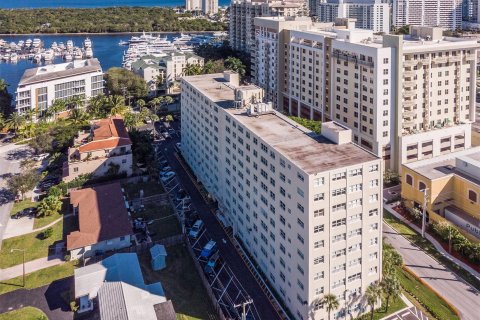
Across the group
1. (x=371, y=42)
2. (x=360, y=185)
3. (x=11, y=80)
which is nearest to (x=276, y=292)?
(x=360, y=185)

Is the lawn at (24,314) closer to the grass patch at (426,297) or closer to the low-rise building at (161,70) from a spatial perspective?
the grass patch at (426,297)

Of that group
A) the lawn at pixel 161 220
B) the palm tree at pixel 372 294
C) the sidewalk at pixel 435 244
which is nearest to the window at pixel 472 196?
the sidewalk at pixel 435 244

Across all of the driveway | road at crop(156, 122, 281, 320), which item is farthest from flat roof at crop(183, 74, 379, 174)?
the driveway

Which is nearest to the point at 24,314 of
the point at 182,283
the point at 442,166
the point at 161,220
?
the point at 182,283

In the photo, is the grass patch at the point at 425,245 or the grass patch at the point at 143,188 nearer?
the grass patch at the point at 425,245

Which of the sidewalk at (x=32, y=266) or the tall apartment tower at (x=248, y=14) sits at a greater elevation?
the tall apartment tower at (x=248, y=14)

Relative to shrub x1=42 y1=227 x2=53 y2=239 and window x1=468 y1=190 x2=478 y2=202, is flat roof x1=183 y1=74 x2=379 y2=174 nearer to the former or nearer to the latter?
window x1=468 y1=190 x2=478 y2=202

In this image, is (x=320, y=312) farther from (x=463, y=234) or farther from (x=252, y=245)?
(x=463, y=234)
